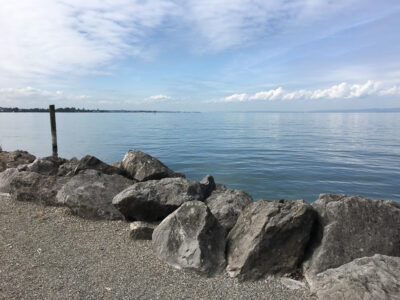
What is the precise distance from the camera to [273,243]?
18.5ft

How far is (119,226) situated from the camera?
802 centimetres

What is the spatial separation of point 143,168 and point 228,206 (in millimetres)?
4537

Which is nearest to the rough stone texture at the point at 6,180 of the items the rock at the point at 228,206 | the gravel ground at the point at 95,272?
the gravel ground at the point at 95,272

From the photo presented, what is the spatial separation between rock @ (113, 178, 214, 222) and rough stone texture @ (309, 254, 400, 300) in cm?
408

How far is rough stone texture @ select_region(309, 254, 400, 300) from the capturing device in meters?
4.29

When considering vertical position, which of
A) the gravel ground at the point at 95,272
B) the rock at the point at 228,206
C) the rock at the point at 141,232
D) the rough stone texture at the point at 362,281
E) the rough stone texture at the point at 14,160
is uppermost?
the rough stone texture at the point at 14,160

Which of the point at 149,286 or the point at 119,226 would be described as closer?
the point at 149,286

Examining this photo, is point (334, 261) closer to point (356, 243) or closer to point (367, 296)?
point (356, 243)

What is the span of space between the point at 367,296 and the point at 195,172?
52.5 feet

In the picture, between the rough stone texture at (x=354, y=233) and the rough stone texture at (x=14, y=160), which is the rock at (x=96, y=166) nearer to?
the rough stone texture at (x=14, y=160)

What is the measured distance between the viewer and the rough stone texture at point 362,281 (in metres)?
4.29

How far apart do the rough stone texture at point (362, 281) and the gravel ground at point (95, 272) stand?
385 mm

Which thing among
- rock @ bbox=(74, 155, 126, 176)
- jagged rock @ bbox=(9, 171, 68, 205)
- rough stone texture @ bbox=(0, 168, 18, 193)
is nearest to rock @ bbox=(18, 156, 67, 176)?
rough stone texture @ bbox=(0, 168, 18, 193)

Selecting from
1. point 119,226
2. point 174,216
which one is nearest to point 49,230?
point 119,226
